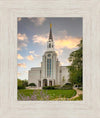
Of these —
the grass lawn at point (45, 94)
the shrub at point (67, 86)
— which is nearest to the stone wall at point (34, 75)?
the grass lawn at point (45, 94)

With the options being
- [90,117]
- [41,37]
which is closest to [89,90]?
[90,117]

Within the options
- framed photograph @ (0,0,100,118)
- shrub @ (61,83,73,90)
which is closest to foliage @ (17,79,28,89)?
framed photograph @ (0,0,100,118)

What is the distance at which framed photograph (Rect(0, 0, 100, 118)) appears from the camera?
3.54 ft

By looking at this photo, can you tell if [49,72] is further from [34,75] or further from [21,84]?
[21,84]

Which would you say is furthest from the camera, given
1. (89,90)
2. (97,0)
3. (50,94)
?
(50,94)

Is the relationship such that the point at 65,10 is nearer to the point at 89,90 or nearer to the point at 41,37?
the point at 41,37

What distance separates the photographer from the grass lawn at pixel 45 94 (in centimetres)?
127

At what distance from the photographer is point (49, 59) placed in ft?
4.35

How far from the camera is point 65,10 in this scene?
1.11 meters

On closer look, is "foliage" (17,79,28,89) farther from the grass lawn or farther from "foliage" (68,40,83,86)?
"foliage" (68,40,83,86)

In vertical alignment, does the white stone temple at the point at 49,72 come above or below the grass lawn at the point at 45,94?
above

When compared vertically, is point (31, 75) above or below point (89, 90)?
above

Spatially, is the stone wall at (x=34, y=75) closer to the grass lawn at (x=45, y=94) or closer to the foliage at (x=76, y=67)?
the grass lawn at (x=45, y=94)

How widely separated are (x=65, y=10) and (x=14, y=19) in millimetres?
454
